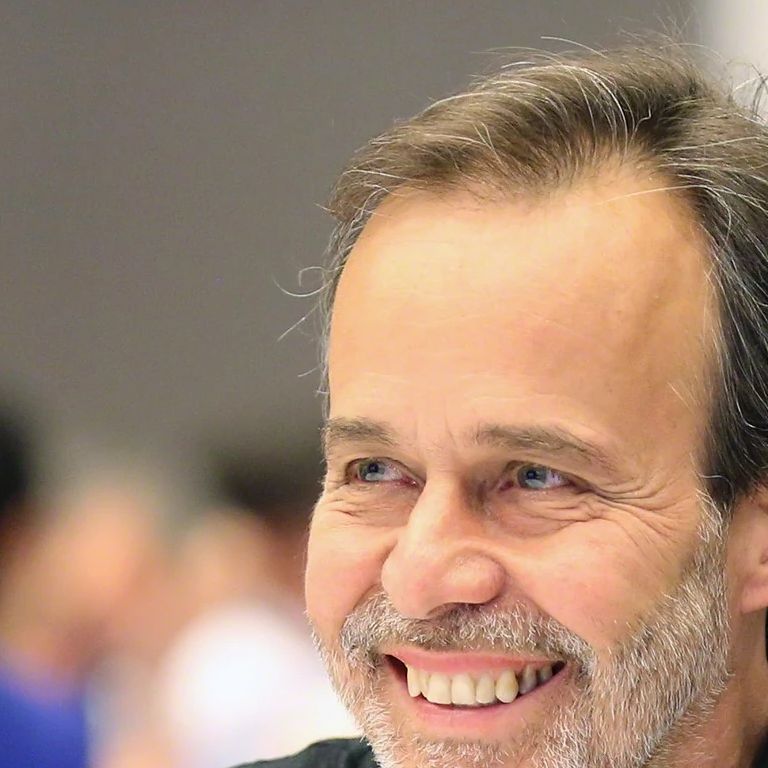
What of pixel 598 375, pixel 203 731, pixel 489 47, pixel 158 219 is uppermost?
pixel 489 47

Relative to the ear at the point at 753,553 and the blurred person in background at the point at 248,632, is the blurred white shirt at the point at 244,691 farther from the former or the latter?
the ear at the point at 753,553

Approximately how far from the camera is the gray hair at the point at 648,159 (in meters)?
1.16

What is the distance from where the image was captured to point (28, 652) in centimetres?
233

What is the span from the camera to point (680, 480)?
1.14 m

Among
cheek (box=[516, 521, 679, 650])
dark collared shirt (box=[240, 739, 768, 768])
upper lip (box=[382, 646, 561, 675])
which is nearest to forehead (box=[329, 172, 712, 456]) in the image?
cheek (box=[516, 521, 679, 650])

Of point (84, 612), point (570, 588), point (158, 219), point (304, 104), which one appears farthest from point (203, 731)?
point (570, 588)

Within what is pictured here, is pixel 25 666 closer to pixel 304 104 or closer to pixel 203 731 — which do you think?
pixel 203 731

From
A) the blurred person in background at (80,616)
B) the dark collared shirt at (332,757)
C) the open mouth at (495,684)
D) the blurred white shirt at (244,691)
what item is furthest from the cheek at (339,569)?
the blurred person in background at (80,616)

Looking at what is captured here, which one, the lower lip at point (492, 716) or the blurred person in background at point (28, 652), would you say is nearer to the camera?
the lower lip at point (492, 716)

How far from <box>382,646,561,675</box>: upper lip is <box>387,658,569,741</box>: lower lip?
0.02 meters

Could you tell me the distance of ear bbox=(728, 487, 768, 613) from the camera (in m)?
1.17

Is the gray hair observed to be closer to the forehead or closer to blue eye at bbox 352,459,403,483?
the forehead

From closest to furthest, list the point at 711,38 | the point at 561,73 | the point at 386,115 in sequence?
the point at 561,73 < the point at 711,38 < the point at 386,115

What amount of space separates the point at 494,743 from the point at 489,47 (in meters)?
1.48
